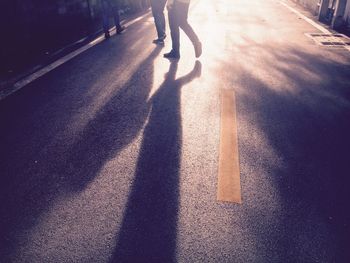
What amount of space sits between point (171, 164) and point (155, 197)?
51cm

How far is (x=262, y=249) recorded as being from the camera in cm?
224

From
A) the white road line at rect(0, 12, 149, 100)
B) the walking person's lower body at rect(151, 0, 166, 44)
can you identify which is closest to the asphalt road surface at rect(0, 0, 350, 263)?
the white road line at rect(0, 12, 149, 100)

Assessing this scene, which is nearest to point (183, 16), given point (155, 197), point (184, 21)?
point (184, 21)

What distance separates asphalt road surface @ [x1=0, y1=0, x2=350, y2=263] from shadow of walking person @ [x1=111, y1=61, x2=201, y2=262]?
0.01 meters

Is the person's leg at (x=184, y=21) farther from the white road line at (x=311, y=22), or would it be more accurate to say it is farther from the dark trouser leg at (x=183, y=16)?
the white road line at (x=311, y=22)

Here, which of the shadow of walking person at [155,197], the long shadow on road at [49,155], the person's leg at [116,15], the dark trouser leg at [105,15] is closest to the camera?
the shadow of walking person at [155,197]

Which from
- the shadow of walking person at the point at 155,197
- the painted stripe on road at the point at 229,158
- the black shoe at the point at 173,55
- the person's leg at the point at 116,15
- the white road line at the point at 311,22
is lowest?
the white road line at the point at 311,22

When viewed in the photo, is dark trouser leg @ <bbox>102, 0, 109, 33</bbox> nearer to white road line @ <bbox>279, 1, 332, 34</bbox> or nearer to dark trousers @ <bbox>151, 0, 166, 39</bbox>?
dark trousers @ <bbox>151, 0, 166, 39</bbox>

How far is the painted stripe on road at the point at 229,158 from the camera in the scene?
109 inches

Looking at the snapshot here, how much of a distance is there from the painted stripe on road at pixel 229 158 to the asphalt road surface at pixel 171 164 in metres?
0.06

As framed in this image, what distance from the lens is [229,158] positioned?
3271 millimetres

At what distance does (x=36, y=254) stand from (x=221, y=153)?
1.92 m

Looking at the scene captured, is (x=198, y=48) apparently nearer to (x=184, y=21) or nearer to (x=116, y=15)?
(x=184, y=21)

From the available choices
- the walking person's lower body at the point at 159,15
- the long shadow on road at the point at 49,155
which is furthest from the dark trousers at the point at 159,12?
the long shadow on road at the point at 49,155
